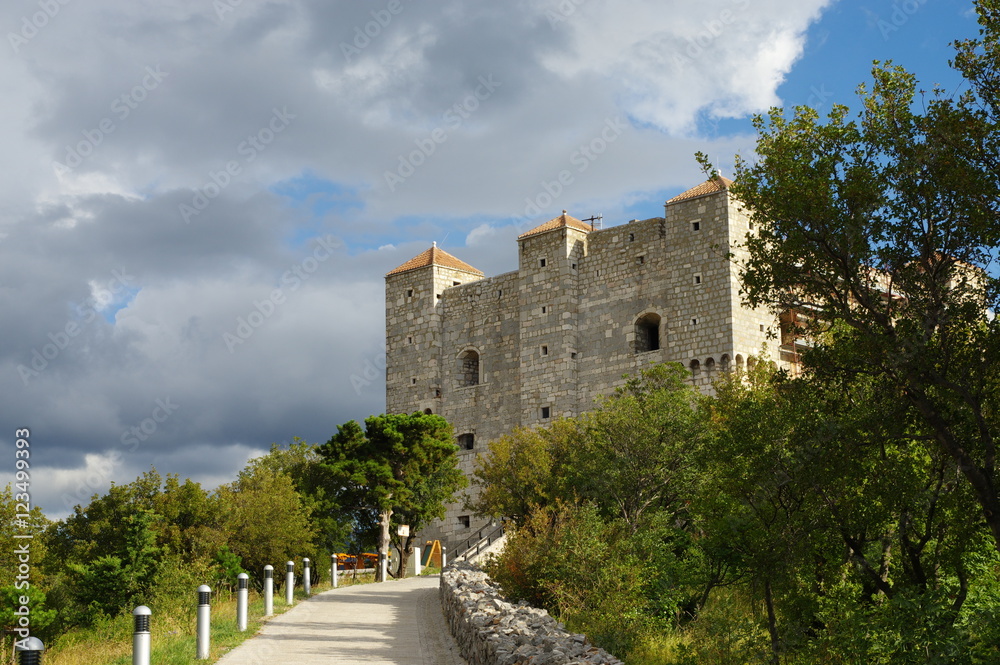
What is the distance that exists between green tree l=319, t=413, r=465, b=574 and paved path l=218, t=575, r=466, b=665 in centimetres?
1144

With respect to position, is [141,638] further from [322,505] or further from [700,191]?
[700,191]

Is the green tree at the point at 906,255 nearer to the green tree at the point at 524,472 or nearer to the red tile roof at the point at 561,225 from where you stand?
the green tree at the point at 524,472

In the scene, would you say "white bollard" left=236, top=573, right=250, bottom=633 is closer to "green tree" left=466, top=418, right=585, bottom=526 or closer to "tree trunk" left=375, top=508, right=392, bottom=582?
"green tree" left=466, top=418, right=585, bottom=526

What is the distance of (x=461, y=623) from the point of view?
12.6 metres

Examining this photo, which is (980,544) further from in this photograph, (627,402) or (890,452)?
(627,402)

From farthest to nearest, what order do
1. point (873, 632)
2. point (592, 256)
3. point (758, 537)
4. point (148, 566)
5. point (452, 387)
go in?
point (452, 387), point (592, 256), point (148, 566), point (758, 537), point (873, 632)

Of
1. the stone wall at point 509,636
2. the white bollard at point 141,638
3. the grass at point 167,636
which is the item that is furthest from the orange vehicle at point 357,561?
the white bollard at point 141,638

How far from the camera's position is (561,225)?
4097cm

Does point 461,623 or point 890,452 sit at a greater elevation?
point 890,452

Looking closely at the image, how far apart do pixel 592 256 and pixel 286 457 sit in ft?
45.5

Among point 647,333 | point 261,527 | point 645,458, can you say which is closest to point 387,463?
point 261,527

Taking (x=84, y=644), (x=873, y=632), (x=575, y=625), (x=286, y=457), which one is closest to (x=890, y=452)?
(x=873, y=632)

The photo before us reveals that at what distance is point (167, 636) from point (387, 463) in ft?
68.2

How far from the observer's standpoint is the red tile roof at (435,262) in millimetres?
45812
